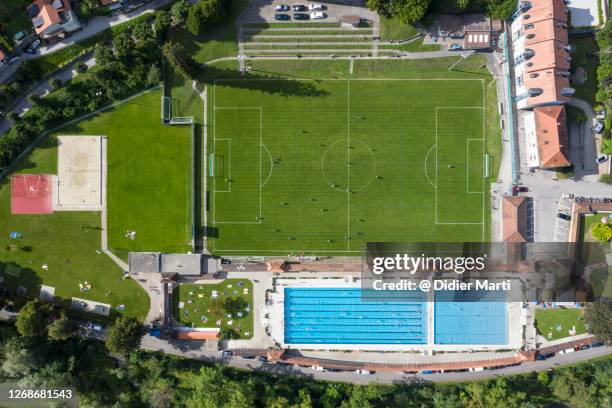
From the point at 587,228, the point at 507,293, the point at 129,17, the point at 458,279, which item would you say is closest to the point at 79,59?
the point at 129,17

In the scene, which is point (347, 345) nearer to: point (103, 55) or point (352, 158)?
point (352, 158)

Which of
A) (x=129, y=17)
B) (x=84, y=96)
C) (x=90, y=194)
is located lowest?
(x=90, y=194)

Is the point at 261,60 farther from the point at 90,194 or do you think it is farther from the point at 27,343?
the point at 27,343

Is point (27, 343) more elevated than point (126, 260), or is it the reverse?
point (126, 260)

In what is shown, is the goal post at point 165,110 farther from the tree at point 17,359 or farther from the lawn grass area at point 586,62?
the lawn grass area at point 586,62

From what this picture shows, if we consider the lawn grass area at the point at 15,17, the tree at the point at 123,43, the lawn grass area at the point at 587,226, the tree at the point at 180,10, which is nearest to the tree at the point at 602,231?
the lawn grass area at the point at 587,226

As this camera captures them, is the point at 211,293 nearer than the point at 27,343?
No
